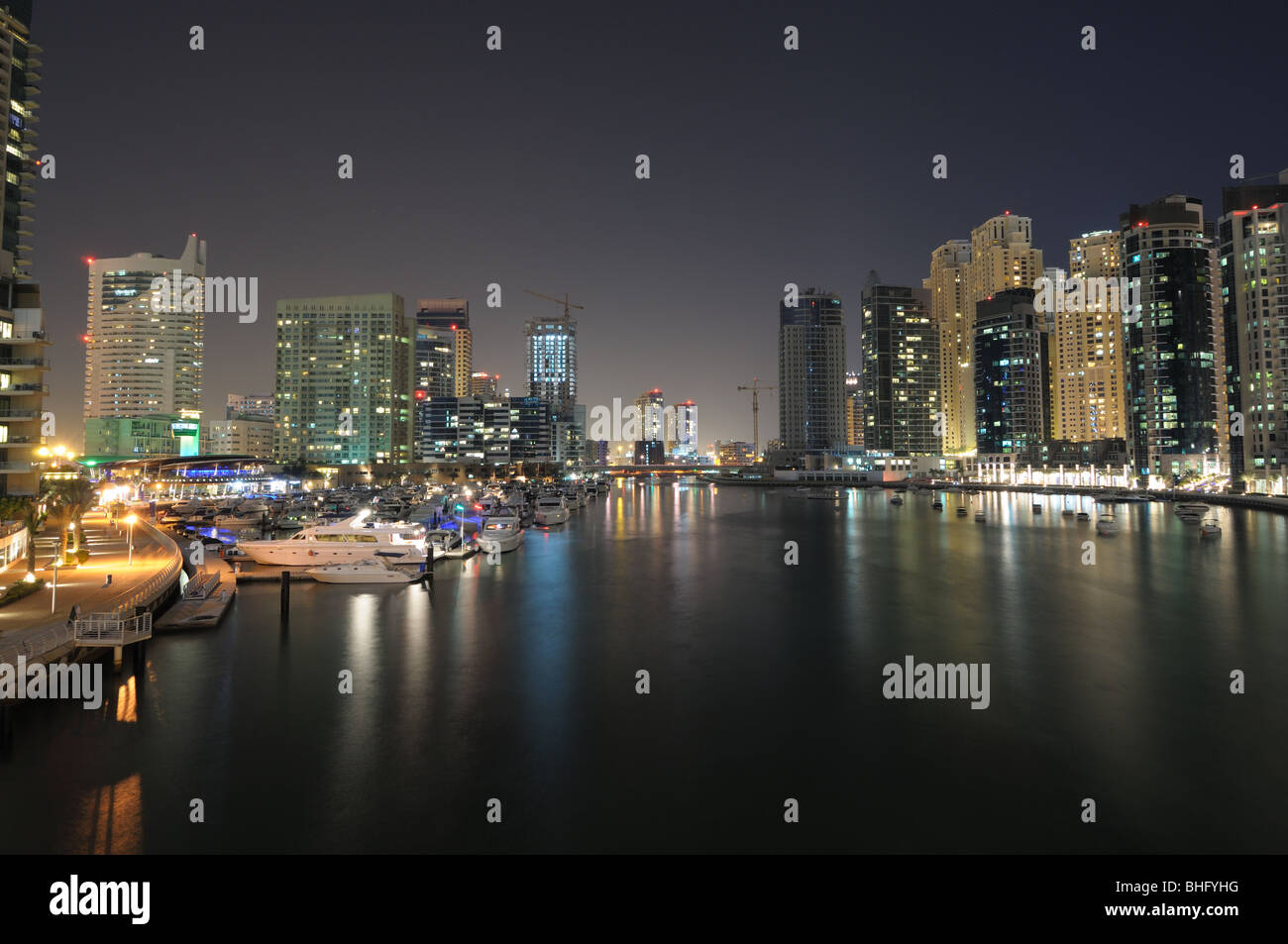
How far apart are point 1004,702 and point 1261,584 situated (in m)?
35.1

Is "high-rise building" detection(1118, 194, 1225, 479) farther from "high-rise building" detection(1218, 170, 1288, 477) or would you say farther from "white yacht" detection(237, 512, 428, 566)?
"white yacht" detection(237, 512, 428, 566)

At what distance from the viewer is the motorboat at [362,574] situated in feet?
141

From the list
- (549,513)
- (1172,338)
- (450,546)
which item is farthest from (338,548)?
(1172,338)

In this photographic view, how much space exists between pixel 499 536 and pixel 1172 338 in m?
194

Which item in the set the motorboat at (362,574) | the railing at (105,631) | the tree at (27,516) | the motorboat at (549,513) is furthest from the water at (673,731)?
the motorboat at (549,513)

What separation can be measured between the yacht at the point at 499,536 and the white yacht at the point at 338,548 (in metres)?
9.76

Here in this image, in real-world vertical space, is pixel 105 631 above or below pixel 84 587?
below

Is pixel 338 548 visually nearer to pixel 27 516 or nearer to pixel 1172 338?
pixel 27 516

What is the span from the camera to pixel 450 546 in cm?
5712

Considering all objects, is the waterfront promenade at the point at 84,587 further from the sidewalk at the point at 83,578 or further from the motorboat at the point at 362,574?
the motorboat at the point at 362,574

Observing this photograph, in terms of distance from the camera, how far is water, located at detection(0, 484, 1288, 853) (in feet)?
48.1

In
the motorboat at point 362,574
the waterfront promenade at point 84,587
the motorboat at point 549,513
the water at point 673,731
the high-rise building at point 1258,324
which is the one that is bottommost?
the water at point 673,731
